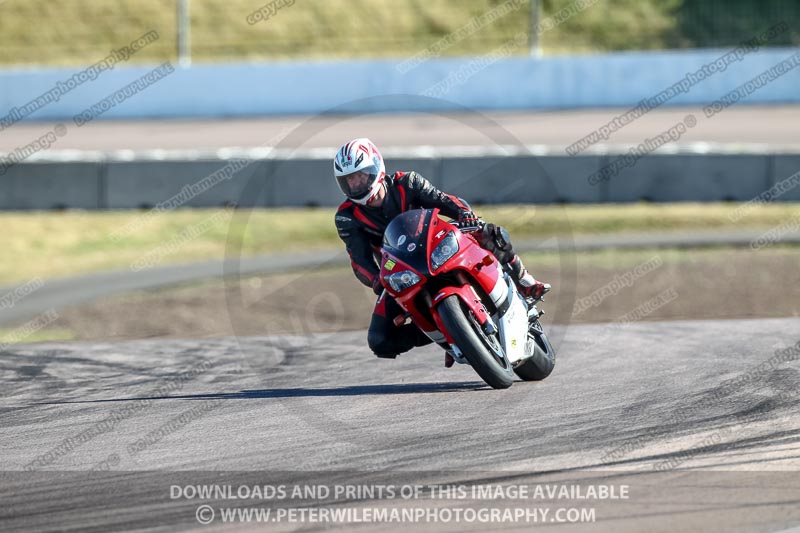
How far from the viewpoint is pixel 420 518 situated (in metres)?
4.90

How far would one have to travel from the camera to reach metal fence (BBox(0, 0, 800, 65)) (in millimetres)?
27125

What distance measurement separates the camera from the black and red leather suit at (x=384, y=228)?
7520mm

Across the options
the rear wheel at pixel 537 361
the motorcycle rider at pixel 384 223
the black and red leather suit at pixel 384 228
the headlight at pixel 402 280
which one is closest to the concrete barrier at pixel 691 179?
the rear wheel at pixel 537 361

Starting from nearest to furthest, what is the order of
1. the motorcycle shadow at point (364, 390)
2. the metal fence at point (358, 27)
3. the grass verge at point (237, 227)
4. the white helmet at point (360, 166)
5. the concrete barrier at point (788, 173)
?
the white helmet at point (360, 166) → the motorcycle shadow at point (364, 390) → the grass verge at point (237, 227) → the concrete barrier at point (788, 173) → the metal fence at point (358, 27)

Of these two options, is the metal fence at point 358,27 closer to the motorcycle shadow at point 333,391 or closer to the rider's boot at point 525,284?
the rider's boot at point 525,284

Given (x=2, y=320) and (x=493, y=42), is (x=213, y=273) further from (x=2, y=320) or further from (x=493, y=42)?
(x=493, y=42)

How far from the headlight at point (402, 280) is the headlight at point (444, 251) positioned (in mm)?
149

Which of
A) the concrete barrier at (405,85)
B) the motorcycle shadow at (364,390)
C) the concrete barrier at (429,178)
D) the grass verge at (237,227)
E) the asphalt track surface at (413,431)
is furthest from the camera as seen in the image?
the concrete barrier at (405,85)

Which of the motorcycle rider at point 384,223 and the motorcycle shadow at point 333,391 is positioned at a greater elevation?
the motorcycle rider at point 384,223

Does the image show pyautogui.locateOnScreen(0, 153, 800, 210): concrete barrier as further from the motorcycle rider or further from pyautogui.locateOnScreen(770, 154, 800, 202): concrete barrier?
the motorcycle rider

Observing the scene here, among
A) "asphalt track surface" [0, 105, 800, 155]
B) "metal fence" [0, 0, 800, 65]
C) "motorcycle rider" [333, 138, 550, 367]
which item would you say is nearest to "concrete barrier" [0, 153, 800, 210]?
"asphalt track surface" [0, 105, 800, 155]

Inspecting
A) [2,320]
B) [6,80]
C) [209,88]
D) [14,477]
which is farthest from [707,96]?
[14,477]

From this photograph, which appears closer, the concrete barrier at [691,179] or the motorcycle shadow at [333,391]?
the motorcycle shadow at [333,391]

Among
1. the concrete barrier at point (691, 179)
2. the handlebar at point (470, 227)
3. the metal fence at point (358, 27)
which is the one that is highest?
the metal fence at point (358, 27)
